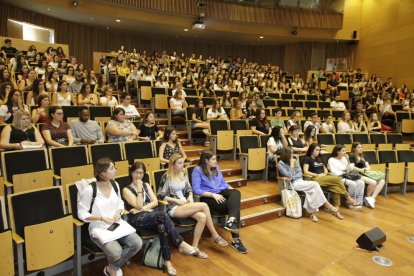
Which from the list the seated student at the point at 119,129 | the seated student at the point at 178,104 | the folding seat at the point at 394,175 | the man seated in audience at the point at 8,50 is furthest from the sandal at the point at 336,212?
the man seated in audience at the point at 8,50

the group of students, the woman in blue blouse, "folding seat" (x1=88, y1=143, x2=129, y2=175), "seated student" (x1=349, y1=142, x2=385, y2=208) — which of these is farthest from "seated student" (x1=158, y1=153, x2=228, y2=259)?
"seated student" (x1=349, y1=142, x2=385, y2=208)

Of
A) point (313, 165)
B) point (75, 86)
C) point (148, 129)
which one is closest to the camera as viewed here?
point (313, 165)

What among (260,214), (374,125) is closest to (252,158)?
(260,214)

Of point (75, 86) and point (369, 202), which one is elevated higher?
point (75, 86)

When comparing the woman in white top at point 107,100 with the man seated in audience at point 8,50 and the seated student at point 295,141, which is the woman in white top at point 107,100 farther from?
the man seated in audience at point 8,50

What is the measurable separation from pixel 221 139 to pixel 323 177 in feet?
4.90

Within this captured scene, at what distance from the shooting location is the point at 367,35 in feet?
37.6

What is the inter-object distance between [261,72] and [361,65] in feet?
13.3

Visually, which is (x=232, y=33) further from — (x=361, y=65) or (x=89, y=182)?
(x=89, y=182)

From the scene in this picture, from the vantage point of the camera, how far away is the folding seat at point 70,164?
2887 mm

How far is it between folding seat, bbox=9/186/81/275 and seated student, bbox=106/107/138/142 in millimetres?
1611

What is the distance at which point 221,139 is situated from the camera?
190 inches

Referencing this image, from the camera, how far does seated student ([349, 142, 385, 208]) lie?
4.23m

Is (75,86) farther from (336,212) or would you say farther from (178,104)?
(336,212)
